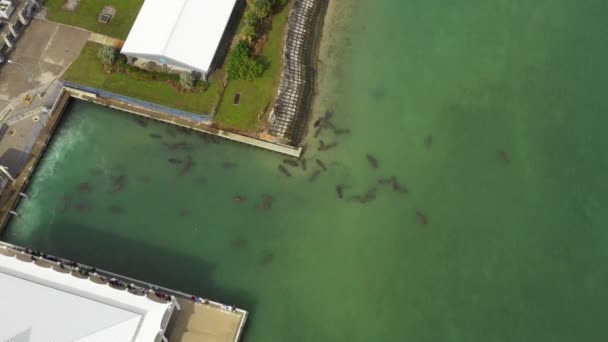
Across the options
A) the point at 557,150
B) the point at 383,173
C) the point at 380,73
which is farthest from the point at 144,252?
the point at 557,150

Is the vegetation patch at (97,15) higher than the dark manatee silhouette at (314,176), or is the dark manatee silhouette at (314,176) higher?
the vegetation patch at (97,15)

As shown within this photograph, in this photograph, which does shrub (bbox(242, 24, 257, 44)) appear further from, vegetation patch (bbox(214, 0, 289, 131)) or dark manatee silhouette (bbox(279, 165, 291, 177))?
dark manatee silhouette (bbox(279, 165, 291, 177))

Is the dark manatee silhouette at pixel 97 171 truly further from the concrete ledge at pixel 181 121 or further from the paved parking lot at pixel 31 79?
the concrete ledge at pixel 181 121

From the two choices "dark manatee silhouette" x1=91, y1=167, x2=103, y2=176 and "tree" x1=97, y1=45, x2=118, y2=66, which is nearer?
"dark manatee silhouette" x1=91, y1=167, x2=103, y2=176

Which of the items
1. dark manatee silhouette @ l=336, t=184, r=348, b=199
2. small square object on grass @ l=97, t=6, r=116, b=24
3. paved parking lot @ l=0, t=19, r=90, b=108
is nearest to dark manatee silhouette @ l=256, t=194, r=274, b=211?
dark manatee silhouette @ l=336, t=184, r=348, b=199

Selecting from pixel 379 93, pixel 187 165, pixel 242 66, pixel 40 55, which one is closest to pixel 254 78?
pixel 242 66

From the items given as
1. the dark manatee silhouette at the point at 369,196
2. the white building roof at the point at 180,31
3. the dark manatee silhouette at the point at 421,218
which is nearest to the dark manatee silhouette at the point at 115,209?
the white building roof at the point at 180,31
